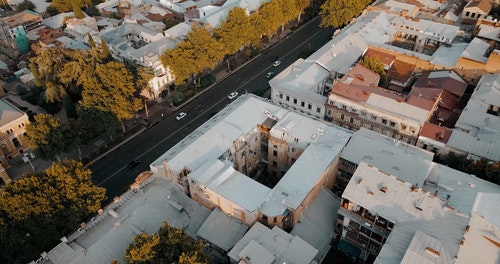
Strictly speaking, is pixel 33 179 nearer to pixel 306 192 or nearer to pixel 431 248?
pixel 306 192

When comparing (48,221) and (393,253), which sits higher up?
(393,253)

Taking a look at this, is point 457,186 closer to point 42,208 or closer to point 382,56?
point 382,56

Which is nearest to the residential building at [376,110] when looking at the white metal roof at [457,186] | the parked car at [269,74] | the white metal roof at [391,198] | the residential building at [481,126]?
the residential building at [481,126]

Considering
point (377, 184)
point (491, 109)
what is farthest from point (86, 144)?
point (491, 109)

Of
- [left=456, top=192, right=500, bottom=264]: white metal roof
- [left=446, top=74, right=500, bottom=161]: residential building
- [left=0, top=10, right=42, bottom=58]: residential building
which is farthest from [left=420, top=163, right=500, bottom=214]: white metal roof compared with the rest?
[left=0, top=10, right=42, bottom=58]: residential building

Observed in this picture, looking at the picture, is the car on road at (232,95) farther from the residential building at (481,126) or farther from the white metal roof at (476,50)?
the white metal roof at (476,50)

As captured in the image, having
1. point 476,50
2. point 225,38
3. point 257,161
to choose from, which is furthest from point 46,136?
point 476,50
